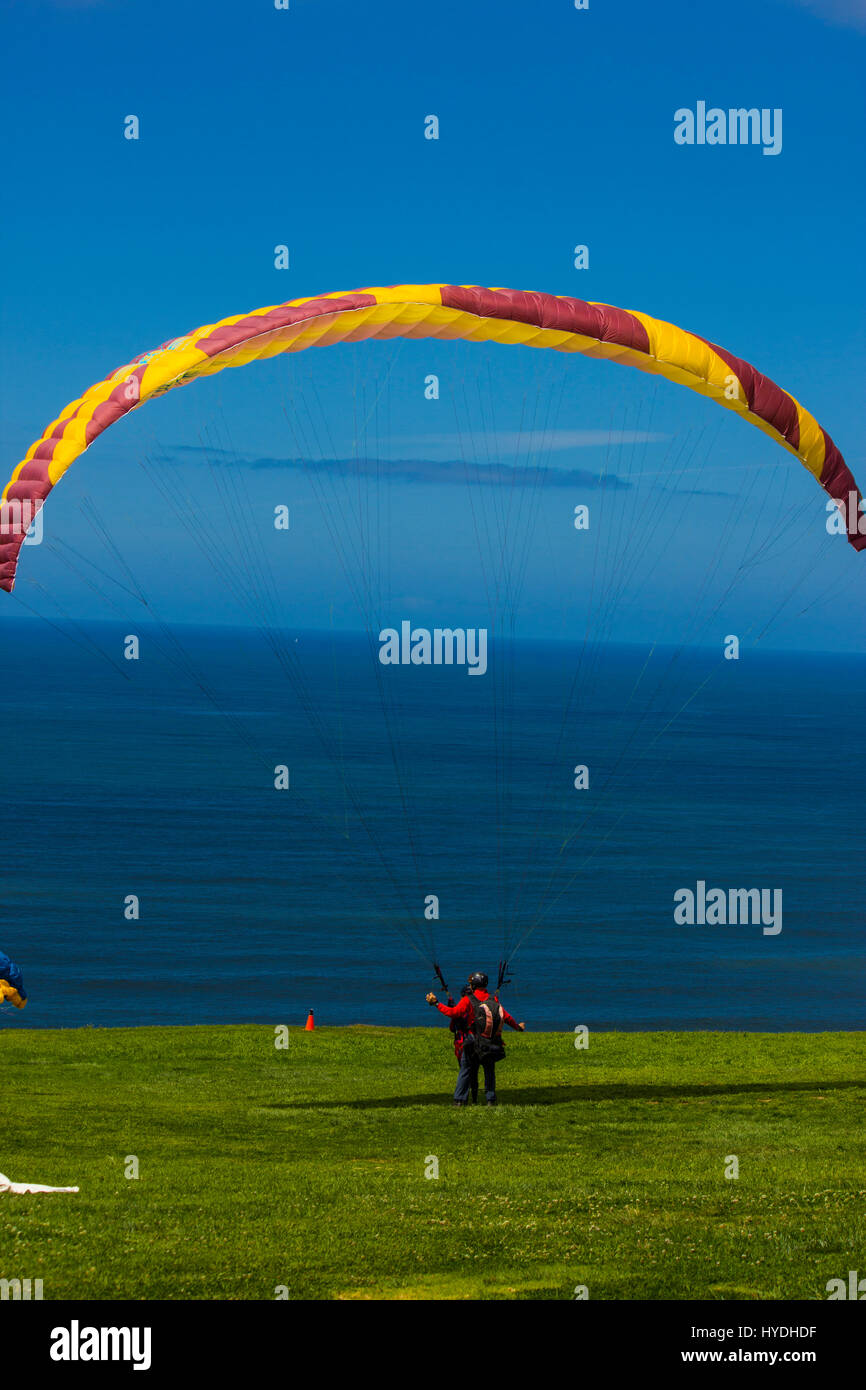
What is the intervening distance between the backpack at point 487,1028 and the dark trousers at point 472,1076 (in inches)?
5.7

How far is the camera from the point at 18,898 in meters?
81.6

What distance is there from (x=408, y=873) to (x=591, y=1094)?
7269 centimetres

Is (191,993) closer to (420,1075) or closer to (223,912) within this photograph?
(223,912)

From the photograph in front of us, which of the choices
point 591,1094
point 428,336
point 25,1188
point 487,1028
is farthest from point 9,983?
point 428,336

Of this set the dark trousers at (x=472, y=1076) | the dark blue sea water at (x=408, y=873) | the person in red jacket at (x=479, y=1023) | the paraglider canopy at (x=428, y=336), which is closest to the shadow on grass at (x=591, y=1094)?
the dark trousers at (x=472, y=1076)

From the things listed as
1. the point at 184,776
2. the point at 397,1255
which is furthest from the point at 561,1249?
the point at 184,776

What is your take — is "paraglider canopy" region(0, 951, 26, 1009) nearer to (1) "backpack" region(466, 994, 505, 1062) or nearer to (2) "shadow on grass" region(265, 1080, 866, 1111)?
(2) "shadow on grass" region(265, 1080, 866, 1111)

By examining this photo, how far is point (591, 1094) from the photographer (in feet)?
74.4

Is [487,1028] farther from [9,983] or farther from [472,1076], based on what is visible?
[9,983]

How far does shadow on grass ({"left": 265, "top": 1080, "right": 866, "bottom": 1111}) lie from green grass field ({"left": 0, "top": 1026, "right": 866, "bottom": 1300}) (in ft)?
0.30

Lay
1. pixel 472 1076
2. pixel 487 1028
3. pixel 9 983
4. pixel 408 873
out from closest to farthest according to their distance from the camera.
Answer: pixel 9 983
pixel 487 1028
pixel 472 1076
pixel 408 873

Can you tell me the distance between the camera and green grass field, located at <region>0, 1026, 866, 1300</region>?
40.1ft
